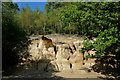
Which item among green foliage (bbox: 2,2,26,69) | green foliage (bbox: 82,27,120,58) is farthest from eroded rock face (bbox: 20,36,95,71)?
green foliage (bbox: 82,27,120,58)

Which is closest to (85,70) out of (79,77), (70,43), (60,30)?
(79,77)

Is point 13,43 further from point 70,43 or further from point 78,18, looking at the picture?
point 70,43

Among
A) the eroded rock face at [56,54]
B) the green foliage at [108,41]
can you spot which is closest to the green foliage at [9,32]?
the eroded rock face at [56,54]

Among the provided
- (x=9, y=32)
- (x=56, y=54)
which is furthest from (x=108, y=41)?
(x=56, y=54)

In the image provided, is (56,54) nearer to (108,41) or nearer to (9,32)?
(9,32)

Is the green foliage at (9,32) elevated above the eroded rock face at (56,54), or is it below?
above

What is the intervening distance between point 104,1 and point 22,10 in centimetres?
1148

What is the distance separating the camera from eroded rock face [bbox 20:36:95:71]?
9008 mm

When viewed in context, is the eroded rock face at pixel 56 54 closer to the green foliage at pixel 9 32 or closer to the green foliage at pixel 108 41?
the green foliage at pixel 9 32

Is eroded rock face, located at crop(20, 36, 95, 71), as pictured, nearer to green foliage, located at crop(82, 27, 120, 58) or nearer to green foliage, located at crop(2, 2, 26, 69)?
green foliage, located at crop(2, 2, 26, 69)

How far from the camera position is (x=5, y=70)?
27.9 ft

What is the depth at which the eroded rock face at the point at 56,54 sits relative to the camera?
9008 mm

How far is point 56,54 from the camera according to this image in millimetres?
10086

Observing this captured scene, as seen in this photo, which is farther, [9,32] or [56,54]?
[56,54]
